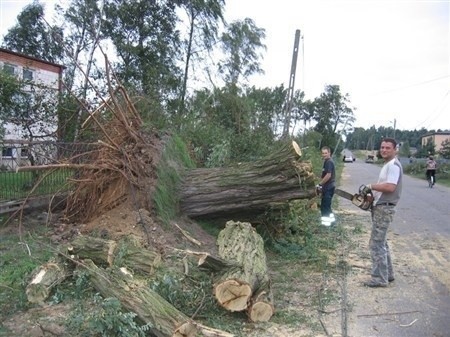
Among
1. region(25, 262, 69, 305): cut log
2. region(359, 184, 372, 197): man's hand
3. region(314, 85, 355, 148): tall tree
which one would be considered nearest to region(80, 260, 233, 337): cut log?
region(25, 262, 69, 305): cut log

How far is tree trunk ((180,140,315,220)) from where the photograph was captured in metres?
6.82

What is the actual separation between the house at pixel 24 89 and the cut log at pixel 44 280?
3.92 metres

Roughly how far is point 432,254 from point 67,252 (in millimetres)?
5533

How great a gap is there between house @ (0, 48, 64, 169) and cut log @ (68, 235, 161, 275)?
367 centimetres

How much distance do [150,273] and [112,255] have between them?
1.53ft

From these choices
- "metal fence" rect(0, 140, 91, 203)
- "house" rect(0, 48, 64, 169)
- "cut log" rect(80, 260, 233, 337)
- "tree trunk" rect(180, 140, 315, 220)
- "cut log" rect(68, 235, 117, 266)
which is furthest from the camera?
"house" rect(0, 48, 64, 169)

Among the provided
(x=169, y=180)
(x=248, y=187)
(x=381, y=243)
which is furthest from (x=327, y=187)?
(x=381, y=243)

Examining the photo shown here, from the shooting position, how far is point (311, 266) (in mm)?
6520

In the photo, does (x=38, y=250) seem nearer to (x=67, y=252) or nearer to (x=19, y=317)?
(x=67, y=252)

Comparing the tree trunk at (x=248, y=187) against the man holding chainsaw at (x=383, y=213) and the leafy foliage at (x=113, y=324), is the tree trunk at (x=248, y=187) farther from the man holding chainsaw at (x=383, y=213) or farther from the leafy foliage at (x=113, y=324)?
the leafy foliage at (x=113, y=324)

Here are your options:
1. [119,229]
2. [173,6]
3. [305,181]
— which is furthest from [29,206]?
[173,6]

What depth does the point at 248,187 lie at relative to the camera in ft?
23.0

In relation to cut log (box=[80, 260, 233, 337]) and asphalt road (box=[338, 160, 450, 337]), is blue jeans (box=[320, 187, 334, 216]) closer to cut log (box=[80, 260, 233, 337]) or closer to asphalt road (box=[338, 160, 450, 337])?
asphalt road (box=[338, 160, 450, 337])

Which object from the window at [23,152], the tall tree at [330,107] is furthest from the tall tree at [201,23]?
the tall tree at [330,107]
